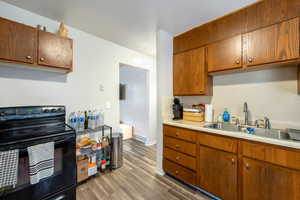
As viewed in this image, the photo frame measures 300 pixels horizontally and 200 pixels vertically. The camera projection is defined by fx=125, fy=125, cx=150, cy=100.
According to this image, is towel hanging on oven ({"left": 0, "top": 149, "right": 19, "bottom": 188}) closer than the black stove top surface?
Yes

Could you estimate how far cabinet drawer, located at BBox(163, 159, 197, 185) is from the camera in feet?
5.59

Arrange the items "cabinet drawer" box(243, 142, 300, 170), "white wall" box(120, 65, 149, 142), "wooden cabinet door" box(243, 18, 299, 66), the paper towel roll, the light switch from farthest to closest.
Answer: "white wall" box(120, 65, 149, 142) → the light switch → the paper towel roll → "wooden cabinet door" box(243, 18, 299, 66) → "cabinet drawer" box(243, 142, 300, 170)

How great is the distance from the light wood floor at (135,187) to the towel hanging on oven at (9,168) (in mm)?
870

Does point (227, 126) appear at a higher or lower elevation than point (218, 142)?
higher

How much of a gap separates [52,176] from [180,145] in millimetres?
1527

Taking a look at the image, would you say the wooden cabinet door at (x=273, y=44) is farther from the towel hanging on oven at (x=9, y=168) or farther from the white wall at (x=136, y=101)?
the towel hanging on oven at (x=9, y=168)

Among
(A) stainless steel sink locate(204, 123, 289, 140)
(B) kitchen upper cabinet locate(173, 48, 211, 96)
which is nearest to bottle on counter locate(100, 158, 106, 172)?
(B) kitchen upper cabinet locate(173, 48, 211, 96)

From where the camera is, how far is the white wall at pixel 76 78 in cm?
159

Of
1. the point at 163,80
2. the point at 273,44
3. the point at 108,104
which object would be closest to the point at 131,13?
the point at 163,80

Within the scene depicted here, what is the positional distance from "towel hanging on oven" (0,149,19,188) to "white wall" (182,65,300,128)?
7.95 feet

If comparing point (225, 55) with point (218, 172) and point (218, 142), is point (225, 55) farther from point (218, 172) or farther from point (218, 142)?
point (218, 172)

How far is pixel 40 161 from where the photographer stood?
111cm

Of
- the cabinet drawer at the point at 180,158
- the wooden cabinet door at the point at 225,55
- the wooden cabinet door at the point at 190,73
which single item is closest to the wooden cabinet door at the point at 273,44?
the wooden cabinet door at the point at 225,55

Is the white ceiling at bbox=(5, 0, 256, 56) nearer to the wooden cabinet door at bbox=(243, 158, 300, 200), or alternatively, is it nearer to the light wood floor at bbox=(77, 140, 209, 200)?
the wooden cabinet door at bbox=(243, 158, 300, 200)
